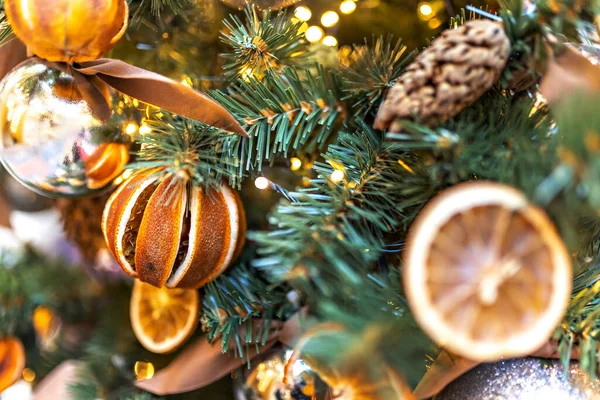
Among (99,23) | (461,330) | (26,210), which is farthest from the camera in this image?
(26,210)

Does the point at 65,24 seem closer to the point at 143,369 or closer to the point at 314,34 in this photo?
the point at 314,34

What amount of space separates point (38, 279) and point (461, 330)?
1.82 ft

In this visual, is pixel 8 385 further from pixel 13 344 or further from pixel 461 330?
pixel 461 330

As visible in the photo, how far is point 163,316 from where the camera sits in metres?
0.54

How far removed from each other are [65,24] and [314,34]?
0.25 m

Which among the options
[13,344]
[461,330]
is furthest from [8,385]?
[461,330]

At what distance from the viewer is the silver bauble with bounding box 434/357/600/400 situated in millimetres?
390

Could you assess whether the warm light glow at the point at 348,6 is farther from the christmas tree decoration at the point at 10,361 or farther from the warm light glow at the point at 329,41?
the christmas tree decoration at the point at 10,361

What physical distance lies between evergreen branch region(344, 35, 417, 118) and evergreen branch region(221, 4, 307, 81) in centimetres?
6

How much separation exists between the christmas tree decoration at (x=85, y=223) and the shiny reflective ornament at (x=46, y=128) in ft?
0.50

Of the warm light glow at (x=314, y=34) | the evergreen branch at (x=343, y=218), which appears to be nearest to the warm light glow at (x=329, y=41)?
the warm light glow at (x=314, y=34)

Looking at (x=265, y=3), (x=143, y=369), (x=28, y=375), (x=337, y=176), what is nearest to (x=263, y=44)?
(x=265, y=3)

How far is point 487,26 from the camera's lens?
0.32m

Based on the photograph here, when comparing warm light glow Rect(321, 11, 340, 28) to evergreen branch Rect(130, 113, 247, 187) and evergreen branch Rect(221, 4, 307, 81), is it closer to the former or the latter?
evergreen branch Rect(221, 4, 307, 81)
